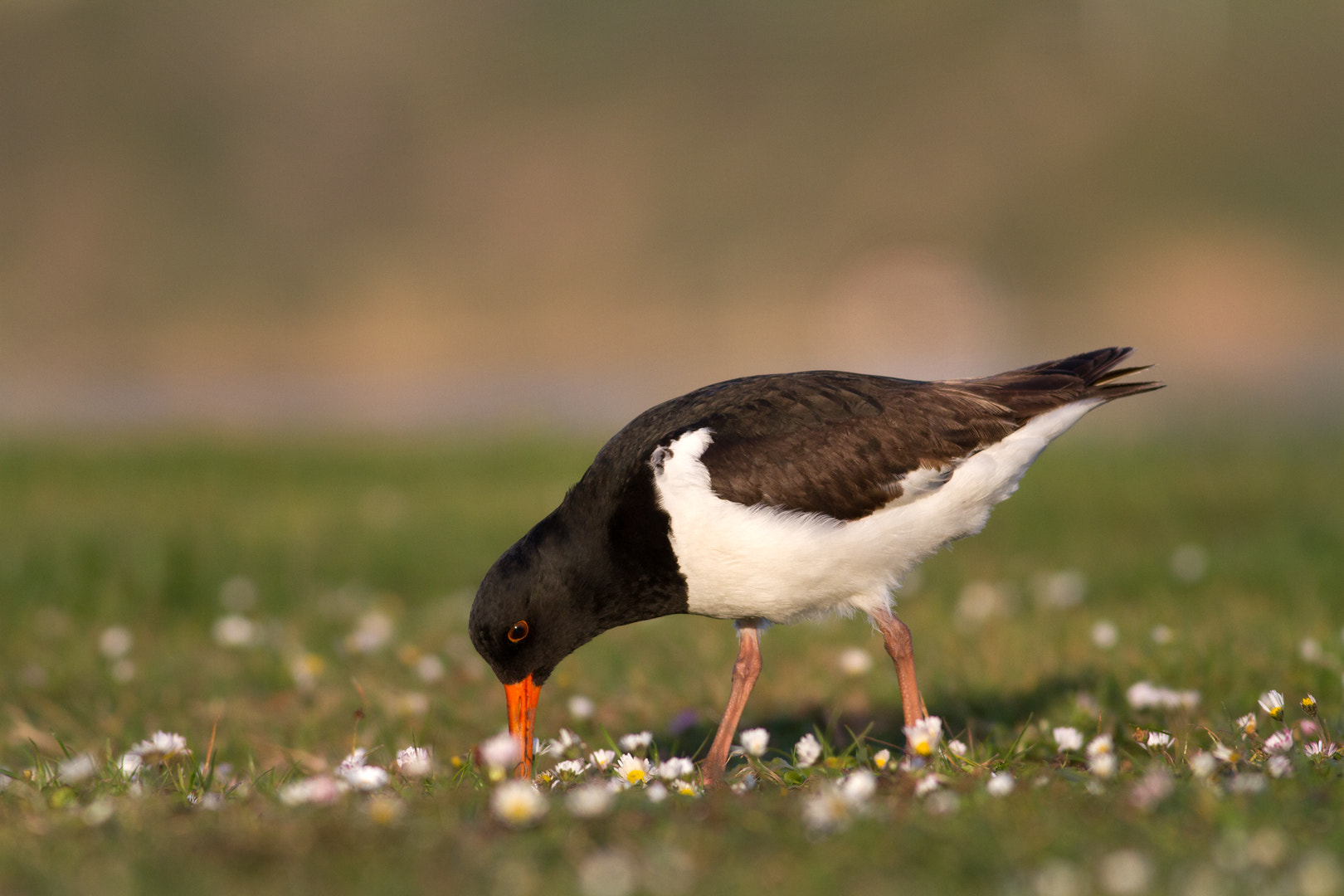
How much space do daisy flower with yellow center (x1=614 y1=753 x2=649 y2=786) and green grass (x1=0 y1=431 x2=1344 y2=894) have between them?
43cm

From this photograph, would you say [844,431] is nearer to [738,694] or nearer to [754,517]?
[754,517]

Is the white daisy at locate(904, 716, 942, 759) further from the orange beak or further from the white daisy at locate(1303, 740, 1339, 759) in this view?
the orange beak

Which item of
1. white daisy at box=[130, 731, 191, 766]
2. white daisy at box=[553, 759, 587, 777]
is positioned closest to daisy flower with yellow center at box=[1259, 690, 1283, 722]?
white daisy at box=[553, 759, 587, 777]

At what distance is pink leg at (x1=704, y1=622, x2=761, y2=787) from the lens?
4809 millimetres

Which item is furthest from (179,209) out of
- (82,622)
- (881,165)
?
(82,622)

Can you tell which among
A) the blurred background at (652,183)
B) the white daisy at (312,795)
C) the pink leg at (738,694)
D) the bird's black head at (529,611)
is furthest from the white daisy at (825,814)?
the blurred background at (652,183)

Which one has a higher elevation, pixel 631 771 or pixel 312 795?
pixel 312 795

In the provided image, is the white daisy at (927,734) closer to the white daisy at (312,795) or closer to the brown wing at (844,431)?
the brown wing at (844,431)

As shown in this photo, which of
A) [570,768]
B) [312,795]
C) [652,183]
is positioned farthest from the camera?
[652,183]

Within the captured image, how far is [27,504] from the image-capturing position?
10.6m

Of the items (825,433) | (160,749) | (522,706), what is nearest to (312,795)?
(160,749)

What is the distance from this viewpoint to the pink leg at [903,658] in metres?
5.09

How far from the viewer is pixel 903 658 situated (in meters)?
5.17

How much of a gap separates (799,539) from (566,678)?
7.30 feet
